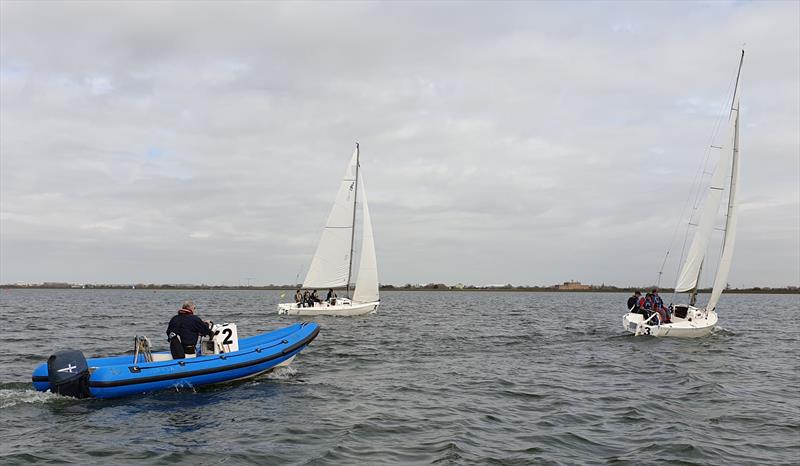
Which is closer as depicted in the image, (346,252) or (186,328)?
(186,328)

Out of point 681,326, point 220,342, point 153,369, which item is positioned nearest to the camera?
point 153,369

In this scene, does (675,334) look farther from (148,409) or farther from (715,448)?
(148,409)

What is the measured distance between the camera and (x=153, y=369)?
44.0 feet

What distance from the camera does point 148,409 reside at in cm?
1229

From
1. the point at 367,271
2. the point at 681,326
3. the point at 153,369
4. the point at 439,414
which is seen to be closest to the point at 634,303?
the point at 681,326

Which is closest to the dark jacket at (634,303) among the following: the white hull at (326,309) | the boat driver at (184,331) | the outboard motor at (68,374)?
the white hull at (326,309)

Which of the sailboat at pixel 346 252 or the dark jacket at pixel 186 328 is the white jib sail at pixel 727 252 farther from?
the dark jacket at pixel 186 328

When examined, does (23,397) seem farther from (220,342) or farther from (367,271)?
(367,271)

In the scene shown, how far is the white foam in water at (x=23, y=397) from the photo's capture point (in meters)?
12.8

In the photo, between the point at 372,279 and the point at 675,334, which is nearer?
the point at 675,334

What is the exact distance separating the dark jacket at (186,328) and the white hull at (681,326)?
21471 mm

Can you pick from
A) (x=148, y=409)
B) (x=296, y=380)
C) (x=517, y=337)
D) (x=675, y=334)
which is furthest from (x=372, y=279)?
(x=148, y=409)

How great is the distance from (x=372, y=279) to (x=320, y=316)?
4.73 meters

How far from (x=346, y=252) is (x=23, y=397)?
98.3 feet
